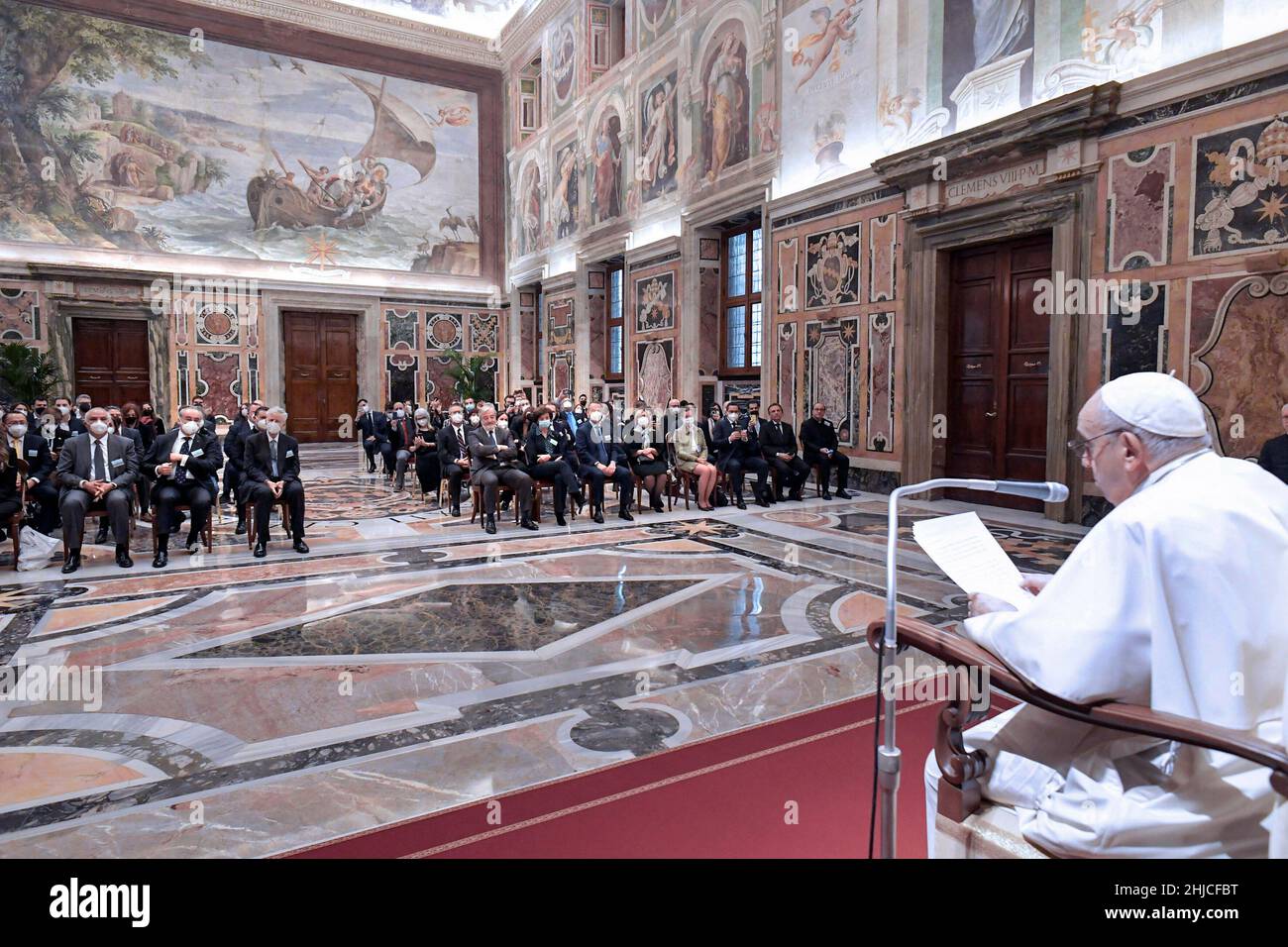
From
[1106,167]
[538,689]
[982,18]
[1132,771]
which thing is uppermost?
[982,18]

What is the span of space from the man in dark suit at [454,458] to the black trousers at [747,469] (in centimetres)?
333

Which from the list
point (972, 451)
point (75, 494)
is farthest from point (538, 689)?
point (972, 451)

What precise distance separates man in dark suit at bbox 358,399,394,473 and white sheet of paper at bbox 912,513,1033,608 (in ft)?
42.0

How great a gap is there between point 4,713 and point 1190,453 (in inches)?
183

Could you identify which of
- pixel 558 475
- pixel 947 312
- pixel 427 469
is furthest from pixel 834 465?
pixel 427 469

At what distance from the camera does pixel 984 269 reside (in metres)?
9.32

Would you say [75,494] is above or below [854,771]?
above

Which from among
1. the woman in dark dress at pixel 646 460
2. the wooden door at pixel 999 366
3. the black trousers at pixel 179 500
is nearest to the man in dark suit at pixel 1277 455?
the wooden door at pixel 999 366

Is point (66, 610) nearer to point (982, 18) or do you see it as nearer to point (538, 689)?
point (538, 689)

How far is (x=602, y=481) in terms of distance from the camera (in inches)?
355

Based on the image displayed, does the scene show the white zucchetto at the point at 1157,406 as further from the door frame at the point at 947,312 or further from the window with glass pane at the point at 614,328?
the window with glass pane at the point at 614,328

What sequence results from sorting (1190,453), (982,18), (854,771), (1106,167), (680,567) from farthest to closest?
(982,18), (1106,167), (680,567), (854,771), (1190,453)

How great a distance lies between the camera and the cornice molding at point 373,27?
18.5 meters

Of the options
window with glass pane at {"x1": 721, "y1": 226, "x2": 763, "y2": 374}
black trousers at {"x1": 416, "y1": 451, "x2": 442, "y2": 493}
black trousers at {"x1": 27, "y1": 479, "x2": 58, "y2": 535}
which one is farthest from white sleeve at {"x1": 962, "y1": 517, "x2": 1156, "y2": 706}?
window with glass pane at {"x1": 721, "y1": 226, "x2": 763, "y2": 374}
